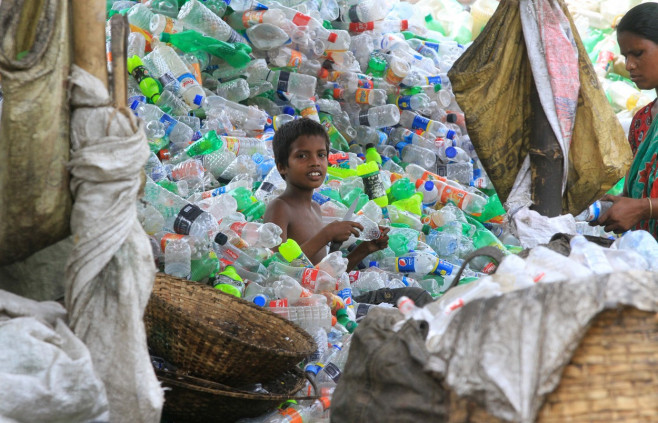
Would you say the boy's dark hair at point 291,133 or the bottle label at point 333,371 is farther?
the boy's dark hair at point 291,133

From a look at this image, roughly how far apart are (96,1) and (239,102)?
3.73m

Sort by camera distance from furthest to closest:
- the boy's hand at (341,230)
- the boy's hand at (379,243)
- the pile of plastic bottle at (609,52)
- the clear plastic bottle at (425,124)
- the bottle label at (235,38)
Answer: the pile of plastic bottle at (609,52)
the clear plastic bottle at (425,124)
the bottle label at (235,38)
the boy's hand at (379,243)
the boy's hand at (341,230)

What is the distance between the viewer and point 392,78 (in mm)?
6238

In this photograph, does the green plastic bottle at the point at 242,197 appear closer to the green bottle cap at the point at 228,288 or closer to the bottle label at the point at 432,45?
the green bottle cap at the point at 228,288

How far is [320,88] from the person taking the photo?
5984 mm

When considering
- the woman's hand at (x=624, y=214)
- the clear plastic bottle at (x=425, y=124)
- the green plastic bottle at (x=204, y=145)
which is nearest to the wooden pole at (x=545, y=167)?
the woman's hand at (x=624, y=214)

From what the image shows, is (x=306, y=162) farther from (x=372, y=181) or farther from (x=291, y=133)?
(x=372, y=181)

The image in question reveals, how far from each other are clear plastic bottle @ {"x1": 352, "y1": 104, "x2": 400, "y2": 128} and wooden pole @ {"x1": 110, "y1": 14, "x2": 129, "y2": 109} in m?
4.18

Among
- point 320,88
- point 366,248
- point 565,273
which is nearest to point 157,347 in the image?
point 565,273

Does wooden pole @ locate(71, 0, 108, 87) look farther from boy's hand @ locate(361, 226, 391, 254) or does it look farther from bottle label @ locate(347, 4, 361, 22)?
bottle label @ locate(347, 4, 361, 22)

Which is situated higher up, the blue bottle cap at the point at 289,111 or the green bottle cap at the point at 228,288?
the blue bottle cap at the point at 289,111

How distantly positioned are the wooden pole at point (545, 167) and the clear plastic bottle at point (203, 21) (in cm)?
274

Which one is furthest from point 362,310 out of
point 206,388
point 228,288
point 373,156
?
point 373,156

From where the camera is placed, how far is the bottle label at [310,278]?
12.3 feet
